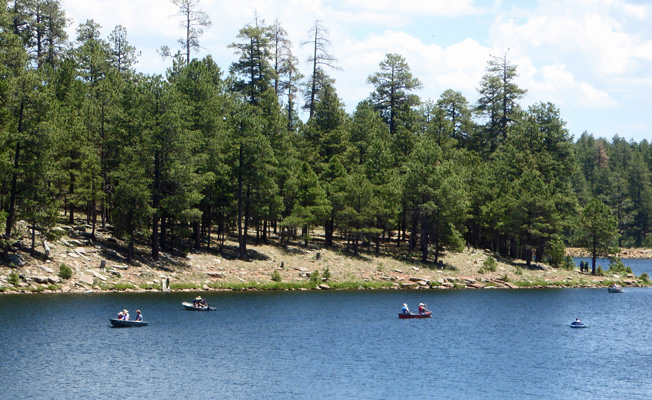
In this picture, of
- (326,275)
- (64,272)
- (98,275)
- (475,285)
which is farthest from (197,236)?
(475,285)

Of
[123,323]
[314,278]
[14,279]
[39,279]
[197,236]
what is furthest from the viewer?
[197,236]

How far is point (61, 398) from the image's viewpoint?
36.3m

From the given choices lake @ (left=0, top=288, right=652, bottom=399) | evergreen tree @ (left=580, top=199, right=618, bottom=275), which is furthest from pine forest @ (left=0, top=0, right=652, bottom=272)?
lake @ (left=0, top=288, right=652, bottom=399)

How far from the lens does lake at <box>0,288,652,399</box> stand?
40469mm

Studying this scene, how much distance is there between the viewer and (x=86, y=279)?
70062mm

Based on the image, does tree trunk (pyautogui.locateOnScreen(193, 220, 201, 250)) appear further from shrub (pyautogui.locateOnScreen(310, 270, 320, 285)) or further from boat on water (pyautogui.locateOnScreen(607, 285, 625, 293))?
boat on water (pyautogui.locateOnScreen(607, 285, 625, 293))

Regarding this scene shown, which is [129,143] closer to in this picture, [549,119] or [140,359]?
[140,359]

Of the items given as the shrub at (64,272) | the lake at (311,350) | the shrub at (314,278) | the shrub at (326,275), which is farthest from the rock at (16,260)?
the shrub at (326,275)

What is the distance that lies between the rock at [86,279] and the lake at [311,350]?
3.20 meters

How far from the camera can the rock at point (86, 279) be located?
228ft

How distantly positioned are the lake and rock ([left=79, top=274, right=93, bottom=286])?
10.5 feet

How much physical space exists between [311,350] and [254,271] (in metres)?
33.9

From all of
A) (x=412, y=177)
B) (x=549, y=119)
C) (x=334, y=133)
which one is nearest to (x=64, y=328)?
(x=412, y=177)

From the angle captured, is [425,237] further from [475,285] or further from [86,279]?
[86,279]
